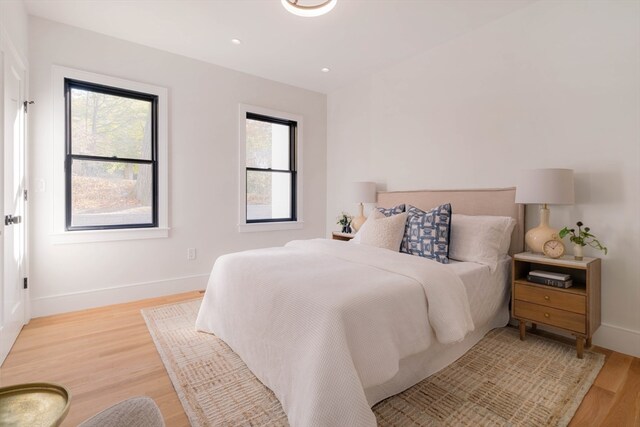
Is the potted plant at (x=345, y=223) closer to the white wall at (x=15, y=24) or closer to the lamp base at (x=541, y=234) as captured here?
the lamp base at (x=541, y=234)

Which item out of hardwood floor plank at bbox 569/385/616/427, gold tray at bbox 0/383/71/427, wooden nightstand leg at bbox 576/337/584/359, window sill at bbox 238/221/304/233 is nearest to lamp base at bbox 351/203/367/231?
window sill at bbox 238/221/304/233

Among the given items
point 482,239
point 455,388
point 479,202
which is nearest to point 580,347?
point 482,239

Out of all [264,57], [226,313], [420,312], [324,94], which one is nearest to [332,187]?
[324,94]

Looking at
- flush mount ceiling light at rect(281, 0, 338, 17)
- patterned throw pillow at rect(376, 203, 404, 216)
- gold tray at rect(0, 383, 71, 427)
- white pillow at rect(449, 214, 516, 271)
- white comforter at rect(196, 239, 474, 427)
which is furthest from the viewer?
patterned throw pillow at rect(376, 203, 404, 216)

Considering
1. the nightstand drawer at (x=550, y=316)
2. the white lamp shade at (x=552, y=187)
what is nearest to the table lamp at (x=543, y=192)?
the white lamp shade at (x=552, y=187)

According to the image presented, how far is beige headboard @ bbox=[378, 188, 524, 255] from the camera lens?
278 cm

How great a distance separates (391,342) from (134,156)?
10.8 feet

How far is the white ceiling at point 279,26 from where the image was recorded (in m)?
2.70

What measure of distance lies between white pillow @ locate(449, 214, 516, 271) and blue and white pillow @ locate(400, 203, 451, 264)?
0.13 m

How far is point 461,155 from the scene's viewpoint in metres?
3.24

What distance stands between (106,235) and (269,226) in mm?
1886

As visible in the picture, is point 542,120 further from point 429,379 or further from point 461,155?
point 429,379

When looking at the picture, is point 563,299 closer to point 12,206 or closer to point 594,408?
point 594,408

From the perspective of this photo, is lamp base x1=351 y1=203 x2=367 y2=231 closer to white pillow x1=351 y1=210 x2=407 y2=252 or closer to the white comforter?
white pillow x1=351 y1=210 x2=407 y2=252
